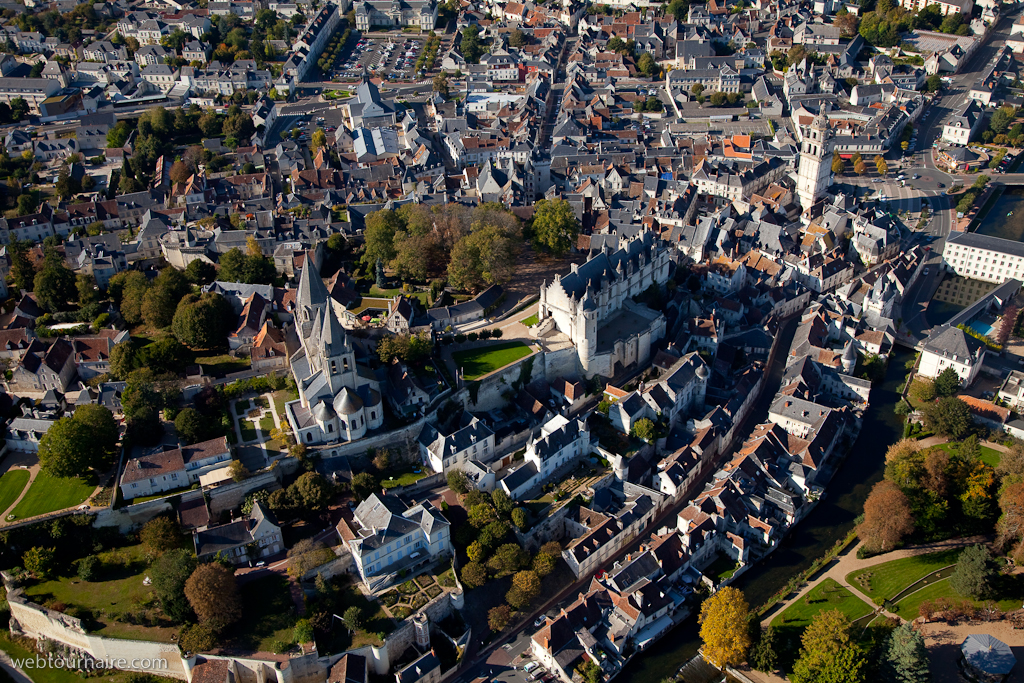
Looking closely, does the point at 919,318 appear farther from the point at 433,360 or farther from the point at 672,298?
the point at 433,360

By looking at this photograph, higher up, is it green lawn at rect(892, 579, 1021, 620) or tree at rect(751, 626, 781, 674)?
tree at rect(751, 626, 781, 674)

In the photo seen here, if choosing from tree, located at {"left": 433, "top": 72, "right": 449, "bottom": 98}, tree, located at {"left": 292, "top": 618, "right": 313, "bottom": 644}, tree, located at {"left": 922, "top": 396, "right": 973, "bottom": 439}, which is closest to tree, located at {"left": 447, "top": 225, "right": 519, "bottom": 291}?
tree, located at {"left": 292, "top": 618, "right": 313, "bottom": 644}

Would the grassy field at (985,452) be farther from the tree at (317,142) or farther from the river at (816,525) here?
the tree at (317,142)

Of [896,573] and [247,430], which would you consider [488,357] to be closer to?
[247,430]

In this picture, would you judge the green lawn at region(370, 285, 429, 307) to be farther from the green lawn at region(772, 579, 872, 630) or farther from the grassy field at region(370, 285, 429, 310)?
the green lawn at region(772, 579, 872, 630)

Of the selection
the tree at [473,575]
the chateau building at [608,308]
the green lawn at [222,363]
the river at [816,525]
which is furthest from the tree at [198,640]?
the chateau building at [608,308]
